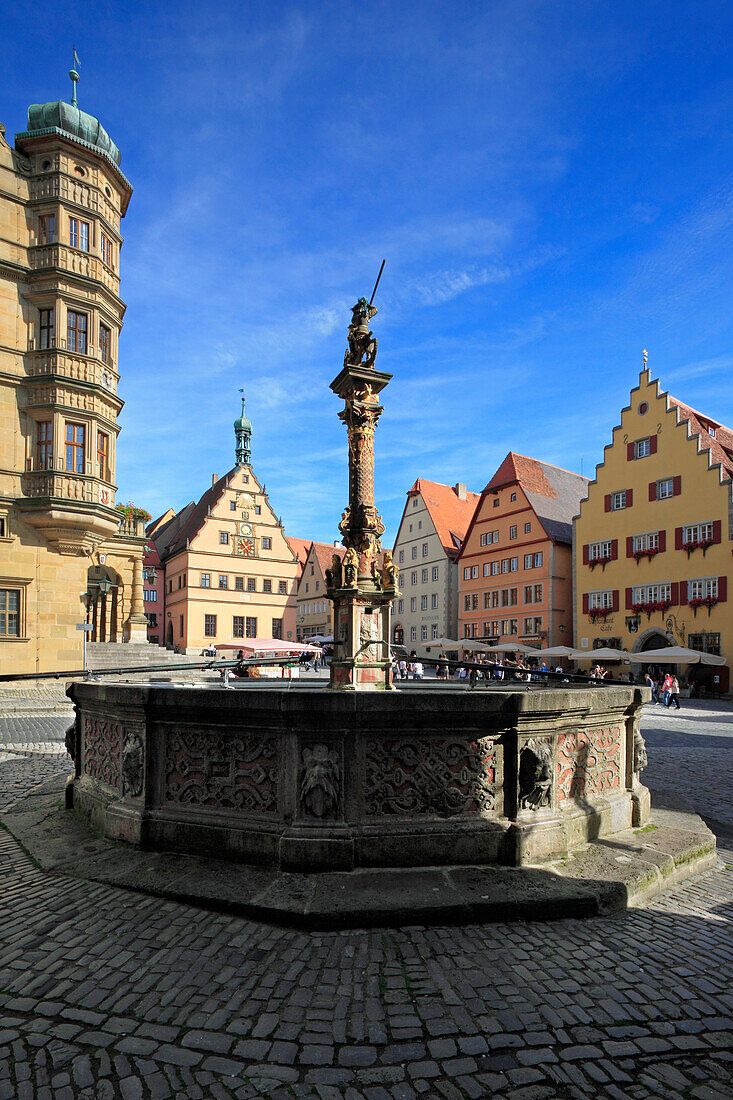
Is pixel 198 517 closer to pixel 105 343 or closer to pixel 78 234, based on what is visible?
pixel 105 343

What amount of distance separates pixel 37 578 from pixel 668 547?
2657cm

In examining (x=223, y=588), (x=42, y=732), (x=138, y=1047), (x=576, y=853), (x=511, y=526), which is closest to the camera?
(x=138, y=1047)

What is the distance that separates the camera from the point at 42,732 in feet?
40.9

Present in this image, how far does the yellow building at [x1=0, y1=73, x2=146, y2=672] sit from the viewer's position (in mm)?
21734

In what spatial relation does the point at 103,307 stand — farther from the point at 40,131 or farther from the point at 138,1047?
the point at 138,1047

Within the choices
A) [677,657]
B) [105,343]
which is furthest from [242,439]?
[677,657]

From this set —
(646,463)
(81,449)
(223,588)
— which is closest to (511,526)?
(646,463)

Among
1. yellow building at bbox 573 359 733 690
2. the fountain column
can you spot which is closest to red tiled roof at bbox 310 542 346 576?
yellow building at bbox 573 359 733 690

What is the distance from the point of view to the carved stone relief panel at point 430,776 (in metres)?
4.06

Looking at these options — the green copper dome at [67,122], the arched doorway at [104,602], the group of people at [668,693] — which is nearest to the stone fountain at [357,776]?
the group of people at [668,693]

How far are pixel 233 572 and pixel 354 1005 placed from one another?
44712 mm

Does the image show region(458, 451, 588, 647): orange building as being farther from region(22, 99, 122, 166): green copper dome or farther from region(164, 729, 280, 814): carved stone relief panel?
region(164, 729, 280, 814): carved stone relief panel

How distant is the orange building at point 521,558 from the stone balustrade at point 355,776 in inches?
1335

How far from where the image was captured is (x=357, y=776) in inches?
159
